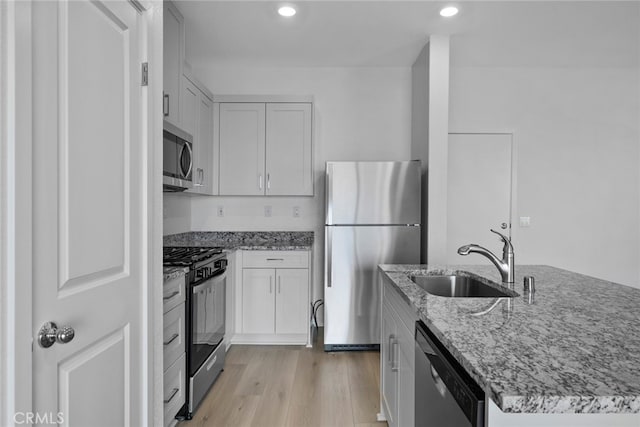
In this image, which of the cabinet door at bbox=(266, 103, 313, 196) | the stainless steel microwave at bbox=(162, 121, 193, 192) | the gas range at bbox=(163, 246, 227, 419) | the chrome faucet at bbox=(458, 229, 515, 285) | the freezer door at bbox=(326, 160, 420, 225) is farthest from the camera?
the cabinet door at bbox=(266, 103, 313, 196)

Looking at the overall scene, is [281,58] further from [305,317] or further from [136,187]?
[136,187]

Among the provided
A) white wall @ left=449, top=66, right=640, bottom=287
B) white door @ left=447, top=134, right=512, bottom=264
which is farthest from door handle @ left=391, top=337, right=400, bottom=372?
white wall @ left=449, top=66, right=640, bottom=287

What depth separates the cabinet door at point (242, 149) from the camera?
3588 millimetres

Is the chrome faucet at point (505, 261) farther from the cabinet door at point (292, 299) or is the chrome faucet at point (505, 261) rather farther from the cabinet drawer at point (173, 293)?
the cabinet door at point (292, 299)

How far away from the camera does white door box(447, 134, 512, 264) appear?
398cm

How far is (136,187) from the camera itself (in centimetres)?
135

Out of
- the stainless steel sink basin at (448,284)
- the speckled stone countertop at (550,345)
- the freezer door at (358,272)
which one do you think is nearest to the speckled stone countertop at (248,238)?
the freezer door at (358,272)

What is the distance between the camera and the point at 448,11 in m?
2.73

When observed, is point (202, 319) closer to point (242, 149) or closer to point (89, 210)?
point (89, 210)

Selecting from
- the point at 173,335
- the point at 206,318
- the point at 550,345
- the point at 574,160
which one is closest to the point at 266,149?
the point at 206,318

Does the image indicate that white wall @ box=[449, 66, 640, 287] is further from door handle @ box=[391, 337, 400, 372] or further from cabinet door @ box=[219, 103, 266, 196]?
door handle @ box=[391, 337, 400, 372]

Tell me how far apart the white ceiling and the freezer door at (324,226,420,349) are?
1637 millimetres

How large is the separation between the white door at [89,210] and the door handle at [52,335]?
0.06 feet

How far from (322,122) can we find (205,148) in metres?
1.24
